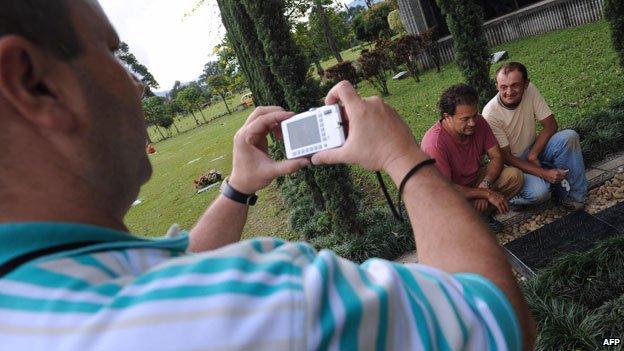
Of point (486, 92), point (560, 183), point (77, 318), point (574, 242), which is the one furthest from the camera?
point (486, 92)

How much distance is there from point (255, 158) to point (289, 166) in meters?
0.15

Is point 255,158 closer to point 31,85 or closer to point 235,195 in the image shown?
point 235,195

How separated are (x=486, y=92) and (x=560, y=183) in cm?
192

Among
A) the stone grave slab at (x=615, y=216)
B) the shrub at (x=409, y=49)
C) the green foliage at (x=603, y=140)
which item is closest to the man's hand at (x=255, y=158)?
the stone grave slab at (x=615, y=216)

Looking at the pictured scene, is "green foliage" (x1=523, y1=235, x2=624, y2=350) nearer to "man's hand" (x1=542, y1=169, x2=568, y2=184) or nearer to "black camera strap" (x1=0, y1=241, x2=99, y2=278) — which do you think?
"man's hand" (x1=542, y1=169, x2=568, y2=184)

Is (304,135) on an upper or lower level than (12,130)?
lower

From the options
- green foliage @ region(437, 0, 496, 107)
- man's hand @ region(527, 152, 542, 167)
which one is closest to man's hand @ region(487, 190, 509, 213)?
man's hand @ region(527, 152, 542, 167)

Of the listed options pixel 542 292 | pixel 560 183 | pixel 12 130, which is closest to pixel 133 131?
pixel 12 130

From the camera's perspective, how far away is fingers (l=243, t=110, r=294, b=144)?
149 cm

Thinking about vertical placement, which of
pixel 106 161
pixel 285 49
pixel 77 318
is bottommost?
pixel 77 318

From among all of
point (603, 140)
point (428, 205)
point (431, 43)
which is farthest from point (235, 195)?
A: point (431, 43)

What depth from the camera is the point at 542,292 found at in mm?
3012

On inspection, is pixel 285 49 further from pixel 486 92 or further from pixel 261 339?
pixel 261 339

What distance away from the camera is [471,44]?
557 cm
